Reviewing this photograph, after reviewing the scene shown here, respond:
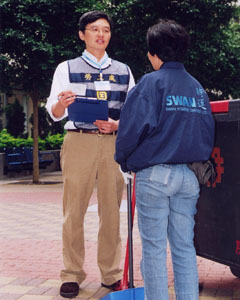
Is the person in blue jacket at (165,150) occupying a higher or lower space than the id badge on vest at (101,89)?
lower

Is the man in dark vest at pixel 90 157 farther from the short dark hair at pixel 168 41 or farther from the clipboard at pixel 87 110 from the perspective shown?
the short dark hair at pixel 168 41

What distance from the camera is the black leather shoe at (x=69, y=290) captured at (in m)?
3.92

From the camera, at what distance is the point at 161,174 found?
2826mm

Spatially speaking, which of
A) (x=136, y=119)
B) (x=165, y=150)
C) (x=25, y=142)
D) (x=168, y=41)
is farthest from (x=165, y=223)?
(x=25, y=142)

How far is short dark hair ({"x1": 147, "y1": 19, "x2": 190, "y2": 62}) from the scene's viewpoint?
289 centimetres

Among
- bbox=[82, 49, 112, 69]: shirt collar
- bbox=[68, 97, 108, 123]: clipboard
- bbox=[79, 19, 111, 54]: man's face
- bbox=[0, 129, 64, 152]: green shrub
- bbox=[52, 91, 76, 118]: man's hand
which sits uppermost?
bbox=[79, 19, 111, 54]: man's face

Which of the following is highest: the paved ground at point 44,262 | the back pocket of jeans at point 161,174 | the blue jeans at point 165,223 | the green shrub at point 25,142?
the back pocket of jeans at point 161,174

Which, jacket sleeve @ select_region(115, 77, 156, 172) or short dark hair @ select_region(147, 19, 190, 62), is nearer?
jacket sleeve @ select_region(115, 77, 156, 172)

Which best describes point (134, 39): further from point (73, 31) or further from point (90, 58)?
point (90, 58)

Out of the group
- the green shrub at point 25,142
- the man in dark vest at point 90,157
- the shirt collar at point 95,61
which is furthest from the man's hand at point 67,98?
the green shrub at point 25,142

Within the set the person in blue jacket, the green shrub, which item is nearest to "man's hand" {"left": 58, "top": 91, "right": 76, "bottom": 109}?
the person in blue jacket

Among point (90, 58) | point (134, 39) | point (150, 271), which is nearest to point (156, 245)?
point (150, 271)

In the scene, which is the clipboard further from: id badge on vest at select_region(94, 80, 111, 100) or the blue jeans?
the blue jeans

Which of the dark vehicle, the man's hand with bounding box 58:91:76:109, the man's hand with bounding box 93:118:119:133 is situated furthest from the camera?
the man's hand with bounding box 93:118:119:133
